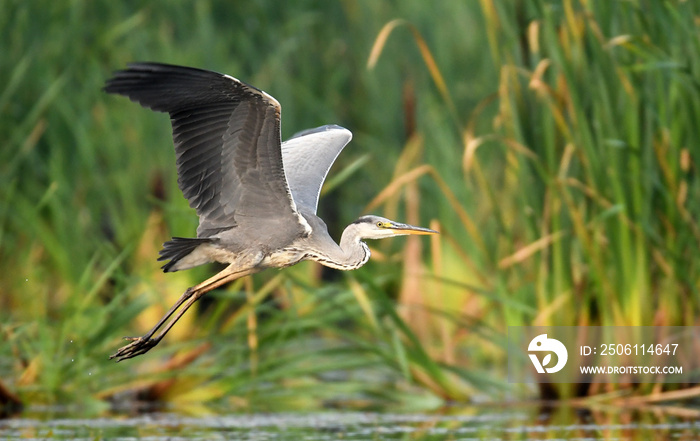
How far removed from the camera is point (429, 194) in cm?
1026

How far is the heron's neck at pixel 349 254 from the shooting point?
6145 mm

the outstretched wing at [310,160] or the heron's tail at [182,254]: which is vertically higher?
the outstretched wing at [310,160]

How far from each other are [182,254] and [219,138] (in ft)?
2.30

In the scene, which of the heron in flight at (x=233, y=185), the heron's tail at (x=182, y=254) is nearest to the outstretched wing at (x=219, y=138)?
the heron in flight at (x=233, y=185)

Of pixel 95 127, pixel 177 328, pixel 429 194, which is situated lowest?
pixel 177 328

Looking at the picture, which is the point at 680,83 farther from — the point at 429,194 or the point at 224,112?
the point at 429,194

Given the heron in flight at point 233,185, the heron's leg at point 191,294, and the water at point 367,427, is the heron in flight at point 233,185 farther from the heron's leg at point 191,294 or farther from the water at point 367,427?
the water at point 367,427

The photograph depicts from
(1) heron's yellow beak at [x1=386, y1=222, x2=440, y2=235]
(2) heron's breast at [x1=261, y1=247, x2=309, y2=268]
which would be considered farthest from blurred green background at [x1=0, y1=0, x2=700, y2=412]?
(1) heron's yellow beak at [x1=386, y1=222, x2=440, y2=235]

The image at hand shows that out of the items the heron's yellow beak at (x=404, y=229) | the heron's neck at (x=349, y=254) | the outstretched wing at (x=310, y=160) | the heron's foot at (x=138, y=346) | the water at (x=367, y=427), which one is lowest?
the water at (x=367, y=427)

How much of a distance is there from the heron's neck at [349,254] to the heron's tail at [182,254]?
625mm

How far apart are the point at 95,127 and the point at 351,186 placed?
2491 mm

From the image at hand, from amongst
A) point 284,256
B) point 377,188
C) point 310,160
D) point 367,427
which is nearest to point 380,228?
point 284,256

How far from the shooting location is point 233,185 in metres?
5.87

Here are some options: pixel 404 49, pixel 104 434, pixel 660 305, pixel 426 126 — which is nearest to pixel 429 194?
pixel 426 126
